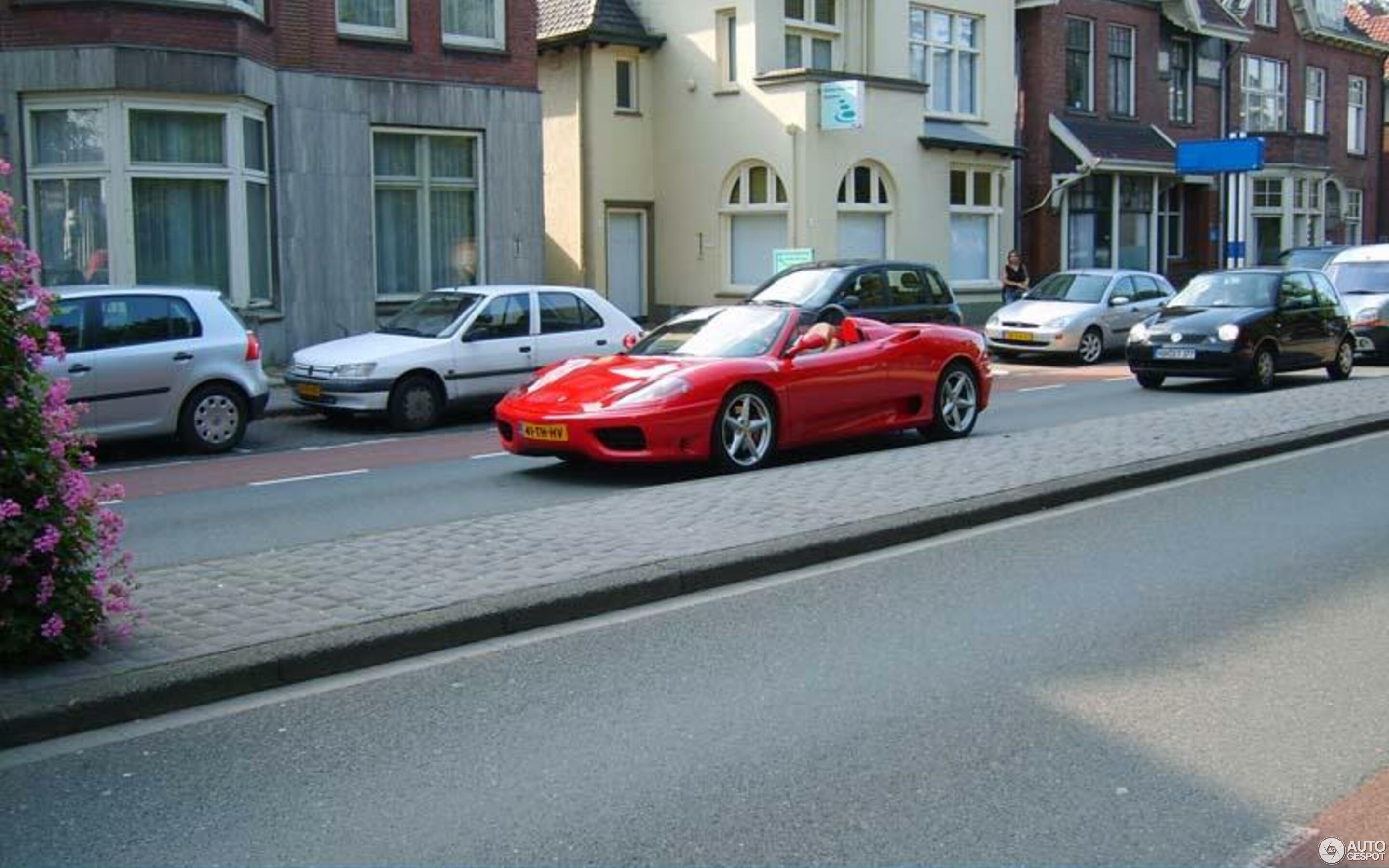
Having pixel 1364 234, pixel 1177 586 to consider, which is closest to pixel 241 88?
pixel 1177 586

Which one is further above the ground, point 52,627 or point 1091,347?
point 1091,347

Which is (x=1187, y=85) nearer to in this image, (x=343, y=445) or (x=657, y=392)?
(x=343, y=445)

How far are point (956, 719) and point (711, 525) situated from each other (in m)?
3.40

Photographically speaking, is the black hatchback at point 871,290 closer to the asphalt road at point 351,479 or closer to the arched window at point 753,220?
the asphalt road at point 351,479

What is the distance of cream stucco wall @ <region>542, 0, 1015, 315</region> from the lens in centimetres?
2894

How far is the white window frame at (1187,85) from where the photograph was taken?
133 feet

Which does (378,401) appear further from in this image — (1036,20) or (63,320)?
(1036,20)

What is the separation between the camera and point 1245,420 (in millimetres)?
14477

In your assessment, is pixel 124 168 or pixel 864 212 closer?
pixel 124 168

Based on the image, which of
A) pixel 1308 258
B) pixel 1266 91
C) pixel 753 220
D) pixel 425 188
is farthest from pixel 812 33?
pixel 1266 91

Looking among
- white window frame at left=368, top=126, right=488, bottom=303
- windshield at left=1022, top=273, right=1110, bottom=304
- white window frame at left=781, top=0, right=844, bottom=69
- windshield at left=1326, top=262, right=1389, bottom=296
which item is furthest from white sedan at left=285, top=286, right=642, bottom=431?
windshield at left=1326, top=262, right=1389, bottom=296

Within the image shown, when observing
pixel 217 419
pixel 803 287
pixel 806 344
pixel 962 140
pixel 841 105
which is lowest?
pixel 217 419

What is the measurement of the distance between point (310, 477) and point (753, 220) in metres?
18.3

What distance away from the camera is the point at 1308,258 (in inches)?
1182
